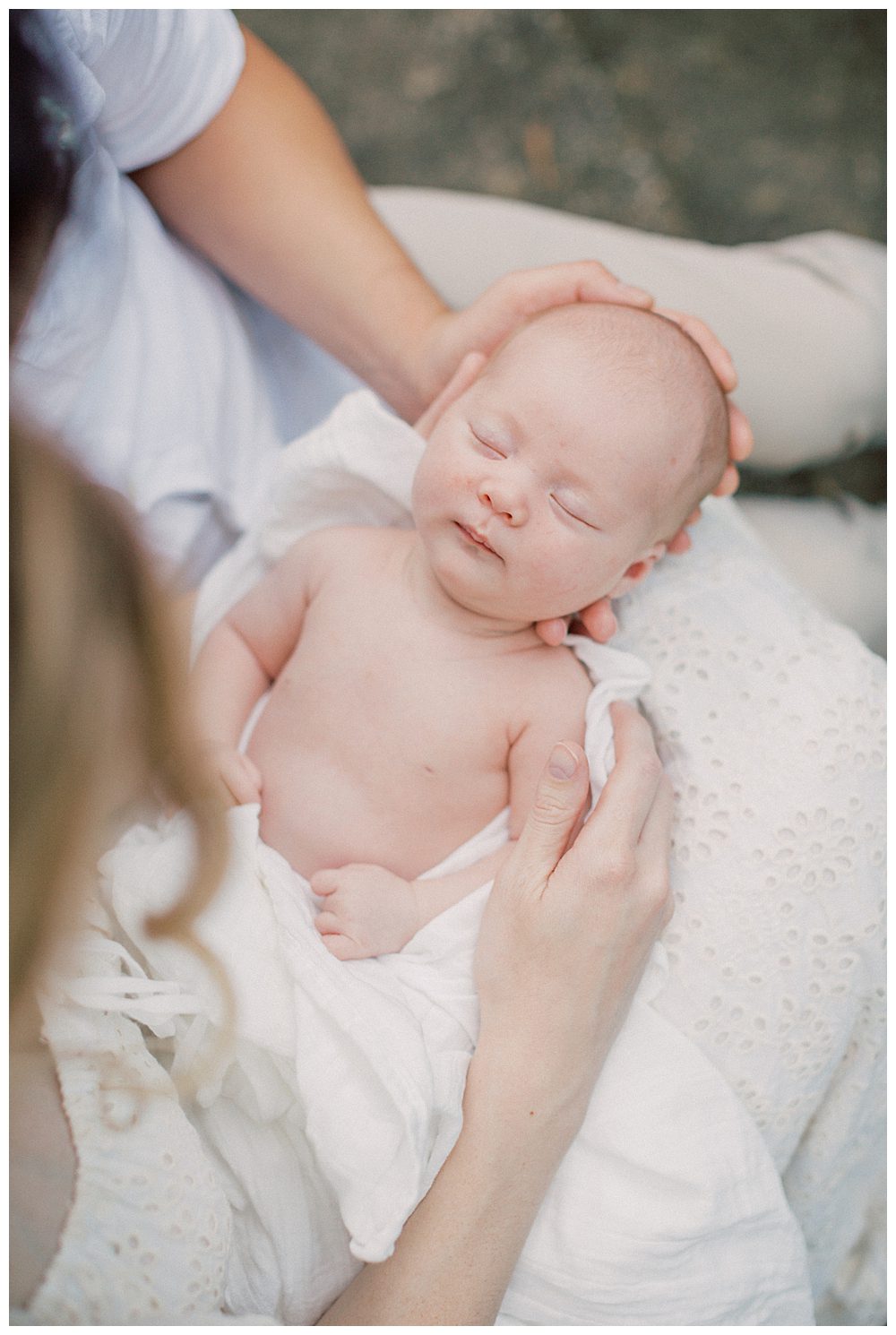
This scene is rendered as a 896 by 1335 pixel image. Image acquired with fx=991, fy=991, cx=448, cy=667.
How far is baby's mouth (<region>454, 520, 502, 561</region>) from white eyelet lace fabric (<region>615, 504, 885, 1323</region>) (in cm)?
24

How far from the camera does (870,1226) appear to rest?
1200 mm

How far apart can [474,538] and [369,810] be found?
12.1 inches

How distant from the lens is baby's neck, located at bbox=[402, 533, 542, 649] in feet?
3.57

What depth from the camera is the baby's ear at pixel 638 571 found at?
109 cm

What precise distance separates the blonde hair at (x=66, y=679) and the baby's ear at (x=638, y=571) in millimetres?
514

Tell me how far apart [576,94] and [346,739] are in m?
1.71

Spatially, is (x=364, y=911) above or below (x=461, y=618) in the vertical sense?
below

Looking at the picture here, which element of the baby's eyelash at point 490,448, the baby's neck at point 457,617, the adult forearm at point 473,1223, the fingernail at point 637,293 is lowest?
the adult forearm at point 473,1223

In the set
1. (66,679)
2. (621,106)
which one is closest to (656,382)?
(66,679)

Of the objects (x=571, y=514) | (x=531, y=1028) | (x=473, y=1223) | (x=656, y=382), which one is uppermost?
(x=656, y=382)

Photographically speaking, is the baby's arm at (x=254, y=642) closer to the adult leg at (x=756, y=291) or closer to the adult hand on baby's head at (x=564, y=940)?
the adult hand on baby's head at (x=564, y=940)

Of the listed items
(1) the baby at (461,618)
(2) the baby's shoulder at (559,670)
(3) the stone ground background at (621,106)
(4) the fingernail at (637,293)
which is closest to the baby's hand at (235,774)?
(1) the baby at (461,618)

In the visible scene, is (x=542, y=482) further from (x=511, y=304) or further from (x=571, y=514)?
(x=511, y=304)

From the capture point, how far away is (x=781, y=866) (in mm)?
999
